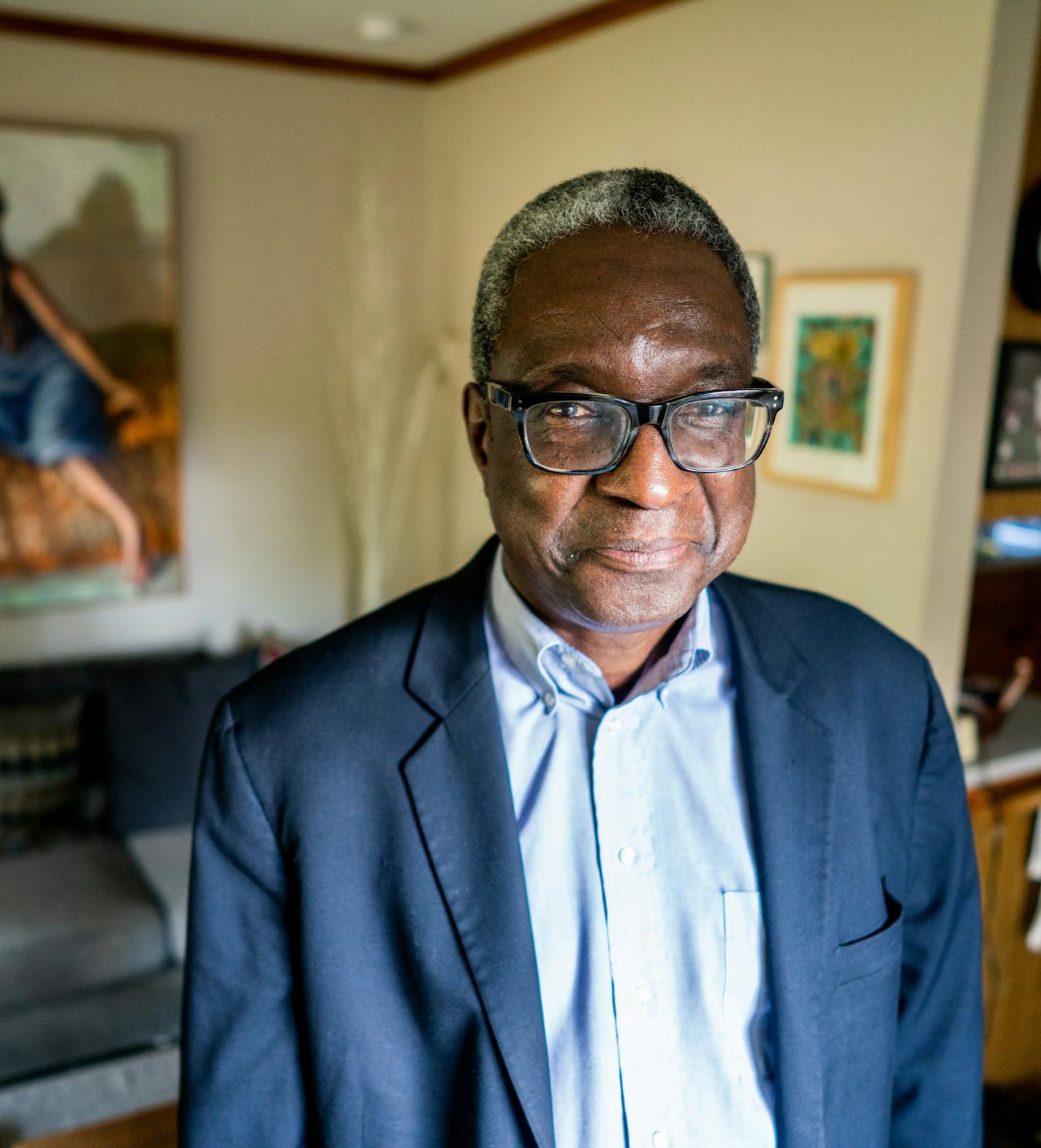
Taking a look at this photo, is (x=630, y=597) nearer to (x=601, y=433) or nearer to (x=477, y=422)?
(x=601, y=433)

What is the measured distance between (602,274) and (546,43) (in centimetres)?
243

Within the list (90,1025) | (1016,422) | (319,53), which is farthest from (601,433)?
(319,53)

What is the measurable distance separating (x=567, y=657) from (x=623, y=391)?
27 centimetres

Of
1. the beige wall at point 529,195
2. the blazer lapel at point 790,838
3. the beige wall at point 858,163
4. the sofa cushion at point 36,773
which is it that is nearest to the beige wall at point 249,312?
the beige wall at point 529,195

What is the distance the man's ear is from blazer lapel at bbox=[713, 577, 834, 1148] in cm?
31

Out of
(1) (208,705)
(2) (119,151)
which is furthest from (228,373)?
(1) (208,705)

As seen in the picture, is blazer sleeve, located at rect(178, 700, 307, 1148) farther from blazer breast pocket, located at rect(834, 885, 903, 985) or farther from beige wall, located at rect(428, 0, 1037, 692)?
beige wall, located at rect(428, 0, 1037, 692)

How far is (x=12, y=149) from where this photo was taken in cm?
308

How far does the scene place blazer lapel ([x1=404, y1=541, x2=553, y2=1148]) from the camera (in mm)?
877

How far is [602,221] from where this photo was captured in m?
0.89

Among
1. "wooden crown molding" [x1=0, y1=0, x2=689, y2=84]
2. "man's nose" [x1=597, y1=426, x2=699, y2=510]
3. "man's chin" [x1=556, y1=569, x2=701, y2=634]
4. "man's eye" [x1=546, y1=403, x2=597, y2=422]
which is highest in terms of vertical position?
"wooden crown molding" [x1=0, y1=0, x2=689, y2=84]

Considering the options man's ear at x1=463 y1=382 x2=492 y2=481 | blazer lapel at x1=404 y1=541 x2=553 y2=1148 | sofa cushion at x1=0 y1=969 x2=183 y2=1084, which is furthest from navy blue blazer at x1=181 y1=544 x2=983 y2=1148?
sofa cushion at x1=0 y1=969 x2=183 y2=1084

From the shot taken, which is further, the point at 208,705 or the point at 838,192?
the point at 208,705

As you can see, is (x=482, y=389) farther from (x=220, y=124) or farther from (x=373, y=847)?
(x=220, y=124)
